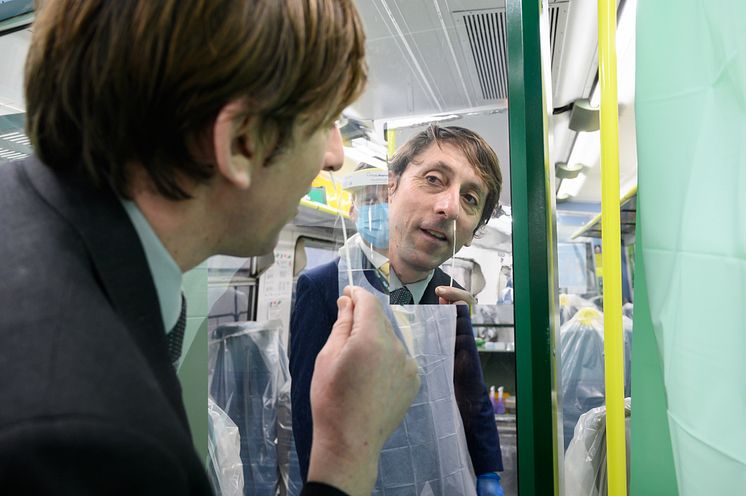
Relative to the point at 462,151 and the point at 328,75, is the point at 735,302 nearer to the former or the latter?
the point at 328,75

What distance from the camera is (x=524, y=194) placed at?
1.21 meters

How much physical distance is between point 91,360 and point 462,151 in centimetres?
108

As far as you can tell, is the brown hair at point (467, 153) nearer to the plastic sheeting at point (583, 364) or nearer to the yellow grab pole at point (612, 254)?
the yellow grab pole at point (612, 254)

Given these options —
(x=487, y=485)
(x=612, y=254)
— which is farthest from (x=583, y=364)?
(x=612, y=254)

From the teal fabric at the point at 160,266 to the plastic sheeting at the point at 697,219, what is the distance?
0.63m

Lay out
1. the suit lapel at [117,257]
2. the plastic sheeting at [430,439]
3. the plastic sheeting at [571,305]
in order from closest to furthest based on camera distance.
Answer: the suit lapel at [117,257] → the plastic sheeting at [430,439] → the plastic sheeting at [571,305]

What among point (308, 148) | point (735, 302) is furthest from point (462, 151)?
point (735, 302)

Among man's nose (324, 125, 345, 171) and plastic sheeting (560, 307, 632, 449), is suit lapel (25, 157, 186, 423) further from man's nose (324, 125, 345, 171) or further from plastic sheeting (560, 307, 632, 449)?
plastic sheeting (560, 307, 632, 449)

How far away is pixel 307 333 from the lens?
1342 mm

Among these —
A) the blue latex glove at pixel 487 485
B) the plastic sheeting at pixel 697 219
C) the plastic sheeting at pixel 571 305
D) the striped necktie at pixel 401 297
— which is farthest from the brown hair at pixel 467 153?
the plastic sheeting at pixel 571 305

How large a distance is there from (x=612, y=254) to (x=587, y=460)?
2.90ft

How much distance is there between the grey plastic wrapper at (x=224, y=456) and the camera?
1.40 metres

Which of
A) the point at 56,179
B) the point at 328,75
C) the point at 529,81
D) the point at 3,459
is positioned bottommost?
the point at 3,459

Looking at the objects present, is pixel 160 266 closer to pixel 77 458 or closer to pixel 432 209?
pixel 77 458
